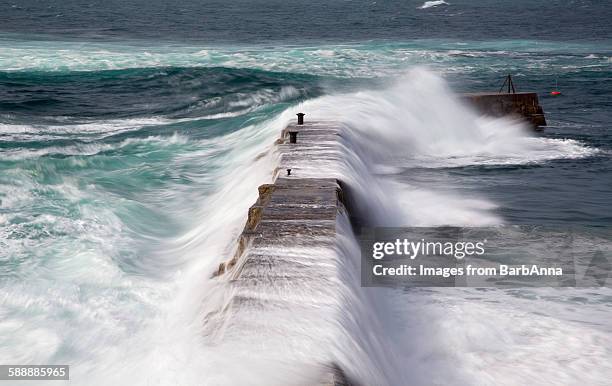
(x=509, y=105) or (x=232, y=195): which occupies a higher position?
(x=509, y=105)

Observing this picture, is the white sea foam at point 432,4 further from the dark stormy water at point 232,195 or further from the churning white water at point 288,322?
the churning white water at point 288,322

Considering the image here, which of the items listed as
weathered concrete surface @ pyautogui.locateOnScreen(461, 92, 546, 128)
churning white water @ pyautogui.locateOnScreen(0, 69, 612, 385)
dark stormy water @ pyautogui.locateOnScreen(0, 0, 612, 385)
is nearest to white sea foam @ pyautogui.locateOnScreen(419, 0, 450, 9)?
dark stormy water @ pyautogui.locateOnScreen(0, 0, 612, 385)

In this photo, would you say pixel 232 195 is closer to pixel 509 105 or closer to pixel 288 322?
pixel 288 322

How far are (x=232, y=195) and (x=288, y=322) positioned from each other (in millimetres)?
6675

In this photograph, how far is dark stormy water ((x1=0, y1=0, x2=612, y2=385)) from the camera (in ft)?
23.0

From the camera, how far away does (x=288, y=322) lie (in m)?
6.12

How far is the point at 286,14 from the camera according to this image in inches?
3179

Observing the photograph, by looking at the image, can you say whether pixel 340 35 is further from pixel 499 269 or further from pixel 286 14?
pixel 499 269

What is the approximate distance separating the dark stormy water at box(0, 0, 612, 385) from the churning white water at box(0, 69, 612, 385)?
0.09ft

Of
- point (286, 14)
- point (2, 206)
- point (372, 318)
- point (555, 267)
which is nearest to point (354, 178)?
point (555, 267)

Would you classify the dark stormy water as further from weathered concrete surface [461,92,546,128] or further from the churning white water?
weathered concrete surface [461,92,546,128]

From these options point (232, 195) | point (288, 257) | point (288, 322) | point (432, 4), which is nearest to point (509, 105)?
point (232, 195)

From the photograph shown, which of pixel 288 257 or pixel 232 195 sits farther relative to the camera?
pixel 232 195

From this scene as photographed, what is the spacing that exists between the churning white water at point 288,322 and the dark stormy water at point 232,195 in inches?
1.1
